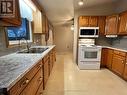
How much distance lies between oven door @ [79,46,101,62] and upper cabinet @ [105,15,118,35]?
0.87m

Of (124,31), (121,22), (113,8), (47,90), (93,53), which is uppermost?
(113,8)

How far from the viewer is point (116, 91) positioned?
2326 mm

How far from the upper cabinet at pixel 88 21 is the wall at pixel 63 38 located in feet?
13.7

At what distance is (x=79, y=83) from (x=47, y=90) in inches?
33.8

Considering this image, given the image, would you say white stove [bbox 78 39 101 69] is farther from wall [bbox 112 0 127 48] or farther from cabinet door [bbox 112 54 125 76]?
wall [bbox 112 0 127 48]

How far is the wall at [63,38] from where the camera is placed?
8445 mm

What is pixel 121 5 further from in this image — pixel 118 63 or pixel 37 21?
pixel 37 21

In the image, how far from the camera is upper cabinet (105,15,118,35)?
3.81 m

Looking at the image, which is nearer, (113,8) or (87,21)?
(87,21)

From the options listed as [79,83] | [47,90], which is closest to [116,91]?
[79,83]

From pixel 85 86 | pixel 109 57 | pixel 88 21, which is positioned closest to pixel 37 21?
pixel 88 21

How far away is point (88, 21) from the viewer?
13.9ft

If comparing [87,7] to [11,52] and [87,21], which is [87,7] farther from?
[11,52]

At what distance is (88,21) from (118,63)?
1978 millimetres
